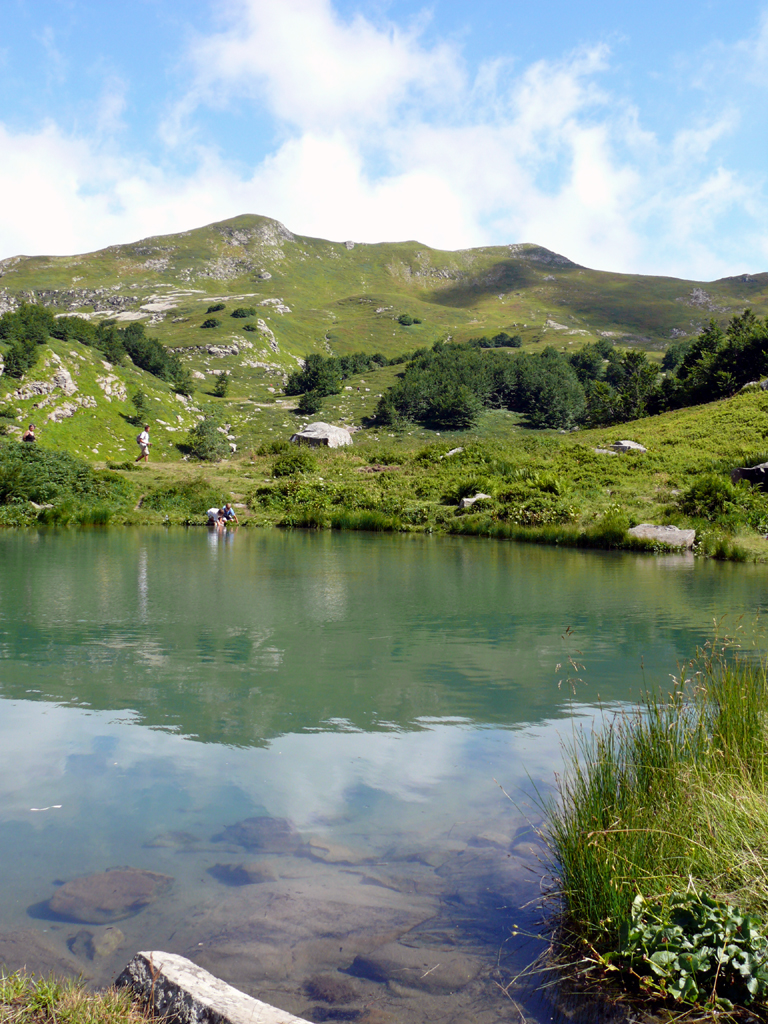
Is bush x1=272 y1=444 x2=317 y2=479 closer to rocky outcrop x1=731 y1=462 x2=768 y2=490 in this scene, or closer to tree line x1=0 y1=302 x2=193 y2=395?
tree line x1=0 y1=302 x2=193 y2=395

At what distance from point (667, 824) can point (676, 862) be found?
20 centimetres

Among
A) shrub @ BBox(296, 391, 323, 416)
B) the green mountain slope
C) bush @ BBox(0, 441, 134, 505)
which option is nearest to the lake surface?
bush @ BBox(0, 441, 134, 505)

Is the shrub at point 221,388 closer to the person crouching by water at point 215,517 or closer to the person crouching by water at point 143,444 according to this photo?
the person crouching by water at point 143,444

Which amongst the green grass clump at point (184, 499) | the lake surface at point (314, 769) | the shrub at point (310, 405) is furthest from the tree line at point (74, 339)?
the lake surface at point (314, 769)

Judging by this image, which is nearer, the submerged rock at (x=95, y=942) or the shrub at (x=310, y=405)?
the submerged rock at (x=95, y=942)

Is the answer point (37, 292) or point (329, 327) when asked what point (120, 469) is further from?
point (37, 292)

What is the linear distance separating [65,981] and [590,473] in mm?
33381

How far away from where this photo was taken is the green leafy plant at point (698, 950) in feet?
9.05

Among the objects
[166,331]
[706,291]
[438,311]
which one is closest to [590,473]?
[166,331]

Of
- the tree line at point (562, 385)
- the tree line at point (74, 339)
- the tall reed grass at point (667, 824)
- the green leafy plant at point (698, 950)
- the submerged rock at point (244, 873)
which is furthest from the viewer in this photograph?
the tree line at point (562, 385)

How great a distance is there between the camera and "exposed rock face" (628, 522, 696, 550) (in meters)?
23.1

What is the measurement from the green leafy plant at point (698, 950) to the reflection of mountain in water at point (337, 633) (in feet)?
12.8

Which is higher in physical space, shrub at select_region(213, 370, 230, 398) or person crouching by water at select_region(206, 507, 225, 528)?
shrub at select_region(213, 370, 230, 398)

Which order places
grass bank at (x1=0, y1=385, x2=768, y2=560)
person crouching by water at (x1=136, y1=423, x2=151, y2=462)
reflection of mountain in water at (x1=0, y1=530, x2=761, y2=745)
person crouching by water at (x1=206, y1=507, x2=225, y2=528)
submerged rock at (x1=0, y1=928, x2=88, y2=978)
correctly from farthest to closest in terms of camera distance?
person crouching by water at (x1=136, y1=423, x2=151, y2=462) < person crouching by water at (x1=206, y1=507, x2=225, y2=528) < grass bank at (x1=0, y1=385, x2=768, y2=560) < reflection of mountain in water at (x1=0, y1=530, x2=761, y2=745) < submerged rock at (x1=0, y1=928, x2=88, y2=978)
